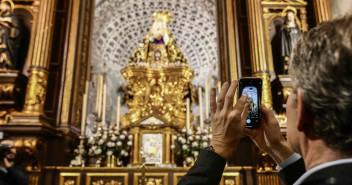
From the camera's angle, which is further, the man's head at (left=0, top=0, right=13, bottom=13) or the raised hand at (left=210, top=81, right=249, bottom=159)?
the man's head at (left=0, top=0, right=13, bottom=13)

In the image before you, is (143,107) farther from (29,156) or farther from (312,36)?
(312,36)

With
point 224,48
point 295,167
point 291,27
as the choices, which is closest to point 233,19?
point 224,48

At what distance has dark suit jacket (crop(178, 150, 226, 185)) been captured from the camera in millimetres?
632

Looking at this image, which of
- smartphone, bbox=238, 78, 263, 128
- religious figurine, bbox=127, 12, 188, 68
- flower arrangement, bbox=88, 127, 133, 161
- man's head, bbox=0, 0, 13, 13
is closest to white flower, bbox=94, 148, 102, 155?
flower arrangement, bbox=88, 127, 133, 161

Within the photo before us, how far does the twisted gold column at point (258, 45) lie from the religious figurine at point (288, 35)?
0.22 meters

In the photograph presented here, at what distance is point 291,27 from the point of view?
3.78 m

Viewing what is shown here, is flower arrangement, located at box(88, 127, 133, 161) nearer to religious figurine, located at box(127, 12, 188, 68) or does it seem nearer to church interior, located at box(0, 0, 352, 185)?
church interior, located at box(0, 0, 352, 185)

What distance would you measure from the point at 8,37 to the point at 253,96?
11.7 feet

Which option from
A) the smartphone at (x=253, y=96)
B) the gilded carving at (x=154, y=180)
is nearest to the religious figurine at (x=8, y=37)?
the gilded carving at (x=154, y=180)

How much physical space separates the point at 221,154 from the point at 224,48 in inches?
146

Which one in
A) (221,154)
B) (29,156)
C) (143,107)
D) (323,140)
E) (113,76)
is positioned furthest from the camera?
(113,76)

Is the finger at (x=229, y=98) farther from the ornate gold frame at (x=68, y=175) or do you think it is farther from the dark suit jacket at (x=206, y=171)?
the ornate gold frame at (x=68, y=175)

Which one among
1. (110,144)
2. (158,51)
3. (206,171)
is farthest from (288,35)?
(206,171)

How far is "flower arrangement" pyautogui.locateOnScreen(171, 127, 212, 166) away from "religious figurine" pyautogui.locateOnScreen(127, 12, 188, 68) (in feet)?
4.33
